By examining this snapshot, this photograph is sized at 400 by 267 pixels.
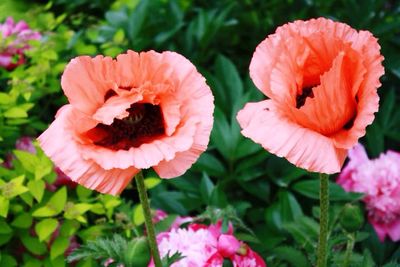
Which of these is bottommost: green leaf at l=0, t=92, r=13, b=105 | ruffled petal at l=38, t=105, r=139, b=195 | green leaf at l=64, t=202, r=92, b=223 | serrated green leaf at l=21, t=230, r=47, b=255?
serrated green leaf at l=21, t=230, r=47, b=255

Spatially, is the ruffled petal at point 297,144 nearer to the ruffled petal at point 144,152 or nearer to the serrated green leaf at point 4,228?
the ruffled petal at point 144,152

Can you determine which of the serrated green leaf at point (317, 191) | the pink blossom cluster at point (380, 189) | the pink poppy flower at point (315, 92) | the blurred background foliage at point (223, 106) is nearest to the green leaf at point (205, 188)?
the blurred background foliage at point (223, 106)

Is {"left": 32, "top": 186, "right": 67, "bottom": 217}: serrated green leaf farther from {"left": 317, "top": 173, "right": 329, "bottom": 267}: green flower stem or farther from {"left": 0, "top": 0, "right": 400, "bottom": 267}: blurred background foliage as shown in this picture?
{"left": 317, "top": 173, "right": 329, "bottom": 267}: green flower stem

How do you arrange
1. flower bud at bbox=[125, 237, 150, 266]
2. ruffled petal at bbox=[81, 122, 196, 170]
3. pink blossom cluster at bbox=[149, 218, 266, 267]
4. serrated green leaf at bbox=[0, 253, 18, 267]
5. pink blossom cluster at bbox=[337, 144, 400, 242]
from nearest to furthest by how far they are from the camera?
ruffled petal at bbox=[81, 122, 196, 170], flower bud at bbox=[125, 237, 150, 266], pink blossom cluster at bbox=[149, 218, 266, 267], serrated green leaf at bbox=[0, 253, 18, 267], pink blossom cluster at bbox=[337, 144, 400, 242]

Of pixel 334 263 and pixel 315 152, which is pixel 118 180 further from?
pixel 334 263

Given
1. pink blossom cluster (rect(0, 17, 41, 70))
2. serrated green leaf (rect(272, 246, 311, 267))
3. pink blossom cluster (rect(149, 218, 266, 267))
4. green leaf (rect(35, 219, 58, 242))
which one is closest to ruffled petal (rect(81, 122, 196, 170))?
pink blossom cluster (rect(149, 218, 266, 267))

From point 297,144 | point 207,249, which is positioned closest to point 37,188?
point 207,249

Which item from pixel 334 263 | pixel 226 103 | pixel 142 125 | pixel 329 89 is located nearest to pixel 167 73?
pixel 142 125
